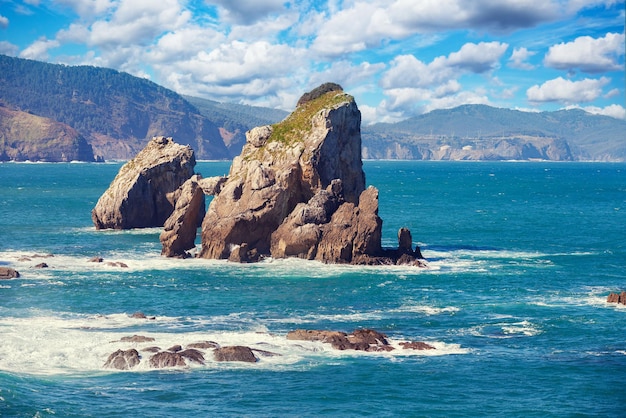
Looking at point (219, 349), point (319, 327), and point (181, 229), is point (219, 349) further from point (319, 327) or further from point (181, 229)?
point (181, 229)

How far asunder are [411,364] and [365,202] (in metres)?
39.4

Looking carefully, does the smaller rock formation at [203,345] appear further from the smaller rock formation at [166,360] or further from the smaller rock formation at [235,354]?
the smaller rock formation at [166,360]

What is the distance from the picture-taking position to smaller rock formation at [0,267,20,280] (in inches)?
3185

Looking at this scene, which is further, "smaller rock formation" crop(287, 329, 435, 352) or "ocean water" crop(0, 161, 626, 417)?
"smaller rock formation" crop(287, 329, 435, 352)

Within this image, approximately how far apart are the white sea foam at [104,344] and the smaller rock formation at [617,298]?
68.8 ft

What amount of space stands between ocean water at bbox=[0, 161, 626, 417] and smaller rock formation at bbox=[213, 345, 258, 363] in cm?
68

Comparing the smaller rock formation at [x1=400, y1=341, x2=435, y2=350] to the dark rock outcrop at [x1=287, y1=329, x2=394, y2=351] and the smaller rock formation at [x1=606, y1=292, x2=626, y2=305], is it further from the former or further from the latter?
the smaller rock formation at [x1=606, y1=292, x2=626, y2=305]

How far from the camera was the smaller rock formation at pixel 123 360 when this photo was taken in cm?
5188

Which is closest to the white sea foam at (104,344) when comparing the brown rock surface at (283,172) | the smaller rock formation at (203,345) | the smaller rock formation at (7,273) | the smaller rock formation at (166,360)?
the smaller rock formation at (166,360)

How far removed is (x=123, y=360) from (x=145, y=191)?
2845 inches

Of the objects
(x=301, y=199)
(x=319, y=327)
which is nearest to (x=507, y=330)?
(x=319, y=327)

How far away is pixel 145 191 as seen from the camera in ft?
401

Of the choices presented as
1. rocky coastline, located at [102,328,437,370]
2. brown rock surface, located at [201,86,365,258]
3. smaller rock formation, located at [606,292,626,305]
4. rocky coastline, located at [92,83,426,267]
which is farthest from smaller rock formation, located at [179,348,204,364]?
brown rock surface, located at [201,86,365,258]

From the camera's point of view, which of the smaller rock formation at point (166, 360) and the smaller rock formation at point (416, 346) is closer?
the smaller rock formation at point (166, 360)
